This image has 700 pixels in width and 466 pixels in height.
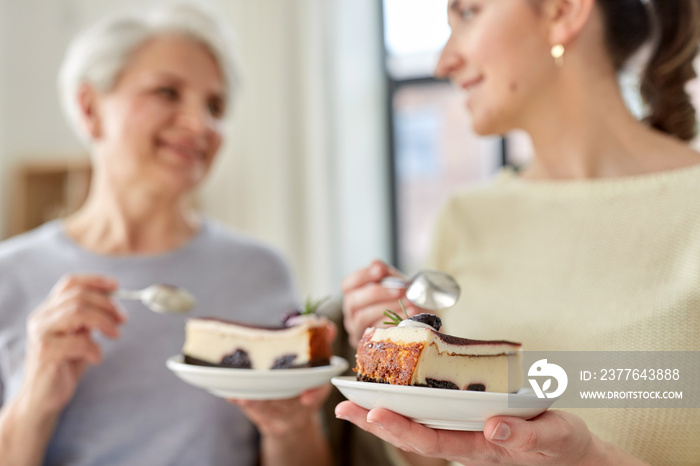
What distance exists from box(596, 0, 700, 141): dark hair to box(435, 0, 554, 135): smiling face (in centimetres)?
15

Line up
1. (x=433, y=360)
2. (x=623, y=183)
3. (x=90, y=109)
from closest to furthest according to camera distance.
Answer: (x=433, y=360), (x=623, y=183), (x=90, y=109)

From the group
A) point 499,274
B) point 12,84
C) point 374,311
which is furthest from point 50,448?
point 12,84

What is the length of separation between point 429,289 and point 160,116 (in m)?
0.80

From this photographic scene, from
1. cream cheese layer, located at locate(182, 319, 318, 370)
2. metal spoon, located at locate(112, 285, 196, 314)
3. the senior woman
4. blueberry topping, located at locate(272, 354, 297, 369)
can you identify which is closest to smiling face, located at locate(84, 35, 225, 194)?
the senior woman

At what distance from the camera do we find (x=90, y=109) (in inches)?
57.5

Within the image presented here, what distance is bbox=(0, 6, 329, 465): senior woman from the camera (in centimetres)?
108

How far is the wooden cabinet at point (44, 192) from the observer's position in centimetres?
287

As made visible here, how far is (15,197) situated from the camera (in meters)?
2.99

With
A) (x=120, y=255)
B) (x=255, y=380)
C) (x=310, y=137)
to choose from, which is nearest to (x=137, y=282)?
(x=120, y=255)

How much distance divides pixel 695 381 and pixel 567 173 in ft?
1.23

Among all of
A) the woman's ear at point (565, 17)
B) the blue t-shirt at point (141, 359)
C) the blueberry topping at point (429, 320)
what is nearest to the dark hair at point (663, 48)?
the woman's ear at point (565, 17)

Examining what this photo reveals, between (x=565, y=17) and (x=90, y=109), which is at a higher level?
(x=565, y=17)

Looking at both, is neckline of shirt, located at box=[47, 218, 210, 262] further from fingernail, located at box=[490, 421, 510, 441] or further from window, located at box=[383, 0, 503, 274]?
window, located at box=[383, 0, 503, 274]

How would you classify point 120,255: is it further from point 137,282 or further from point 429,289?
point 429,289
